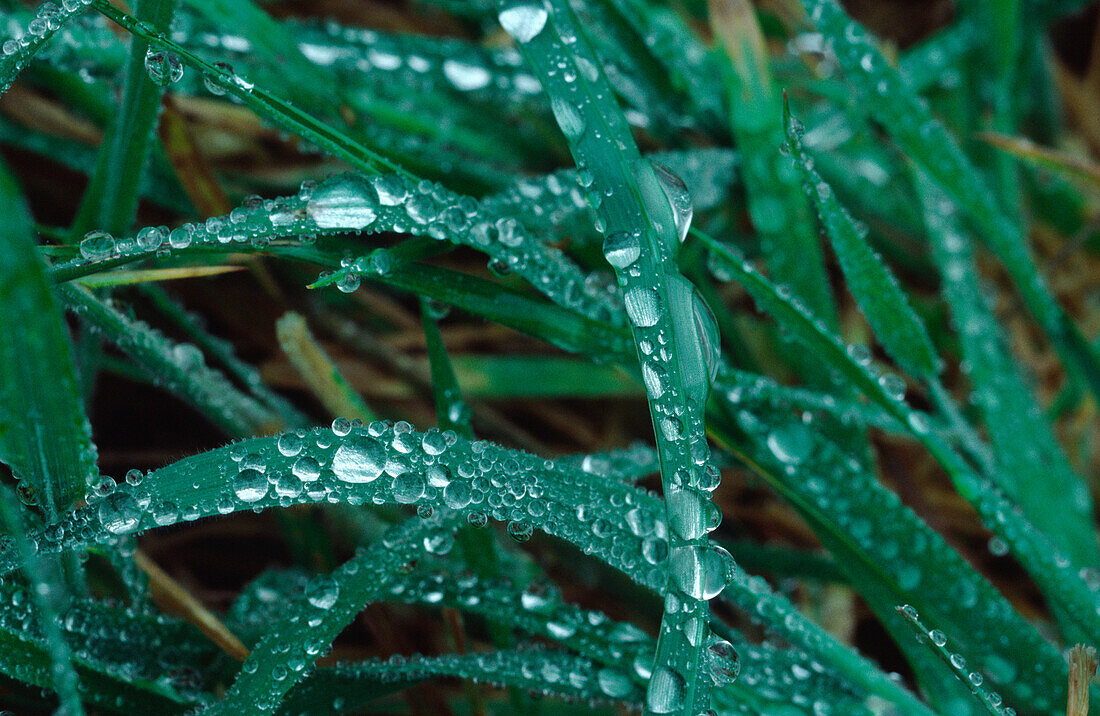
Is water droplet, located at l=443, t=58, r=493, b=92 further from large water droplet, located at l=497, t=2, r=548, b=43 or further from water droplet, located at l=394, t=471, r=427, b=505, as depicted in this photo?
water droplet, located at l=394, t=471, r=427, b=505

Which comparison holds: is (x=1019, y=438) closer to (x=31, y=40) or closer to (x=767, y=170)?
(x=767, y=170)

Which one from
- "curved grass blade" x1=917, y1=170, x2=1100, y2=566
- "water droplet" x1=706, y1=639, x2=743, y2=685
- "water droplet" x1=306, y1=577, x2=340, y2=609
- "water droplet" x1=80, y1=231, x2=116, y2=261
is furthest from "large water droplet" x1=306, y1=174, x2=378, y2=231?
"curved grass blade" x1=917, y1=170, x2=1100, y2=566

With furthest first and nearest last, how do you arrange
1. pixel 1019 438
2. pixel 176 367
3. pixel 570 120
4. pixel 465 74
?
pixel 465 74, pixel 1019 438, pixel 176 367, pixel 570 120

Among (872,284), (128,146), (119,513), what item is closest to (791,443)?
(872,284)

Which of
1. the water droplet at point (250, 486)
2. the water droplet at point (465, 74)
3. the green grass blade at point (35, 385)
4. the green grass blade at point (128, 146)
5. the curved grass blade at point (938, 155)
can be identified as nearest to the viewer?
the green grass blade at point (35, 385)

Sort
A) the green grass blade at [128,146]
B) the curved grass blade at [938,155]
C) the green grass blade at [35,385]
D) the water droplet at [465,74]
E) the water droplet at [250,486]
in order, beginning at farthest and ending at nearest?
1. the water droplet at [465,74]
2. the curved grass blade at [938,155]
3. the green grass blade at [128,146]
4. the water droplet at [250,486]
5. the green grass blade at [35,385]

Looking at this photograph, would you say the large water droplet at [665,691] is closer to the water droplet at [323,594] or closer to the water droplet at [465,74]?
the water droplet at [323,594]

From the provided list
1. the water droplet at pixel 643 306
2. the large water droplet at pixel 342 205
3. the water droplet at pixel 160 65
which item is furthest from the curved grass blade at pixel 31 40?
the water droplet at pixel 643 306
